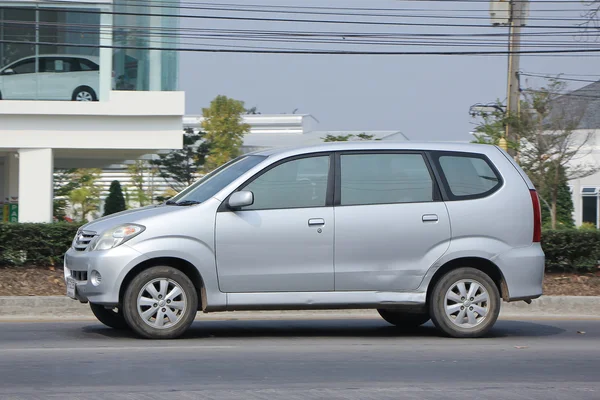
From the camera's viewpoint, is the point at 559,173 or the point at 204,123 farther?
the point at 204,123

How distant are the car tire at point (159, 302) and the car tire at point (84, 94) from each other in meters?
14.4

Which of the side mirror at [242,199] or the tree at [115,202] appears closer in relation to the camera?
the side mirror at [242,199]

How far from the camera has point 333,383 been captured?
6.72 metres

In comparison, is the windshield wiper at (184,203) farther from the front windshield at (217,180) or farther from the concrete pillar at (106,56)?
the concrete pillar at (106,56)

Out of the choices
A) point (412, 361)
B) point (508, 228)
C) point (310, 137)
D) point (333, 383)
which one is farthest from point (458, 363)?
point (310, 137)

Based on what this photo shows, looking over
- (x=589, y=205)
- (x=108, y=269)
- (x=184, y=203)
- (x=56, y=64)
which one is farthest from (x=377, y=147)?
(x=589, y=205)

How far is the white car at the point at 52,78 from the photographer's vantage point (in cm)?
2150

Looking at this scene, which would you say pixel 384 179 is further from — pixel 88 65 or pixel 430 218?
pixel 88 65

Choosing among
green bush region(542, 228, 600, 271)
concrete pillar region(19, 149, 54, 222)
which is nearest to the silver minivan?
green bush region(542, 228, 600, 271)

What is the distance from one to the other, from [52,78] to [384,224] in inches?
581

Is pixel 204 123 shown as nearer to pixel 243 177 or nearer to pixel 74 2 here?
pixel 74 2

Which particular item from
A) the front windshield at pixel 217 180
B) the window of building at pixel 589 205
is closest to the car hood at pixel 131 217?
the front windshield at pixel 217 180

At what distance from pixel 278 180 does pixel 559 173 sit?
1279 centimetres

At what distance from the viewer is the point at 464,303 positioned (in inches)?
358
